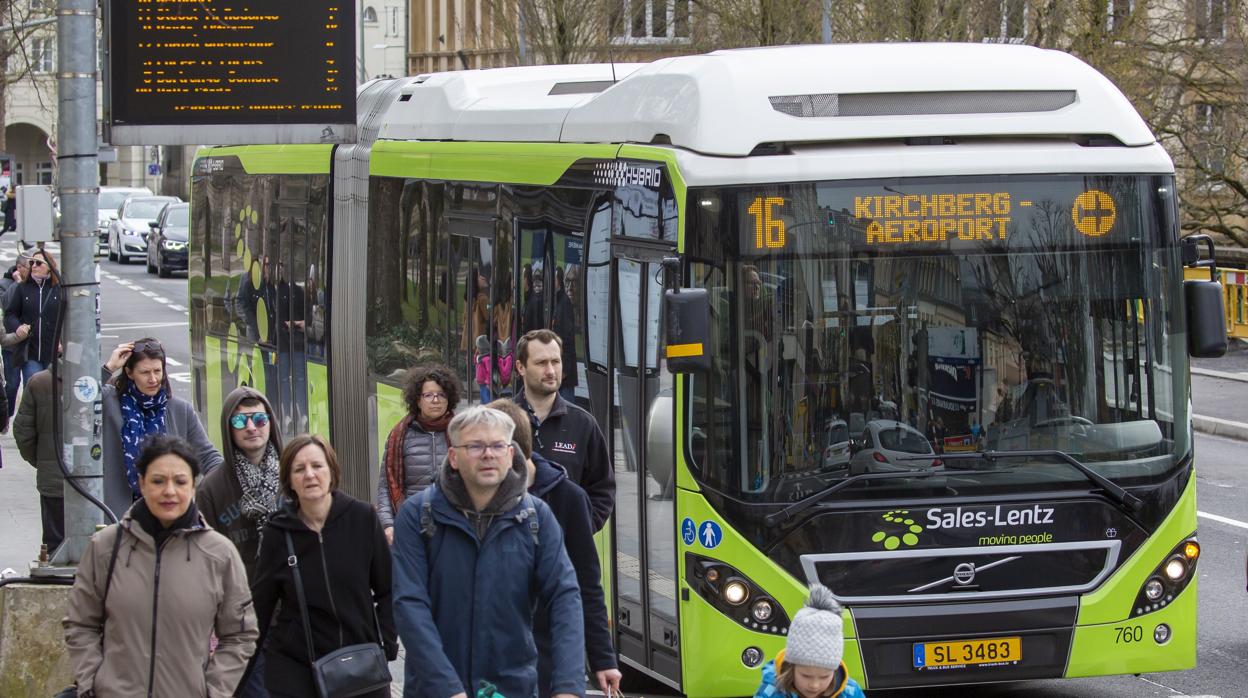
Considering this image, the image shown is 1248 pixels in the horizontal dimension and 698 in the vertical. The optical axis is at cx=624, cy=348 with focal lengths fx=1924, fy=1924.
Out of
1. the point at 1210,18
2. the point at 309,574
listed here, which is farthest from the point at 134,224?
the point at 309,574

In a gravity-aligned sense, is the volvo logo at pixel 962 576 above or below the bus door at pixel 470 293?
below

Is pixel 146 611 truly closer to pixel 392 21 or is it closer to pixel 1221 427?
pixel 1221 427

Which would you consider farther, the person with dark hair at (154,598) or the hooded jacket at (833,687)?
the person with dark hair at (154,598)

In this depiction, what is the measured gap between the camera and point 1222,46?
29.0 m

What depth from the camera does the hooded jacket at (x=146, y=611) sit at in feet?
19.3

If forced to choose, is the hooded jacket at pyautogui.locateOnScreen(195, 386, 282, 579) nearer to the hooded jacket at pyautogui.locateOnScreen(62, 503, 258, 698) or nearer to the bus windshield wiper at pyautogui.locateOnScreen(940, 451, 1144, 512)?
the hooded jacket at pyautogui.locateOnScreen(62, 503, 258, 698)

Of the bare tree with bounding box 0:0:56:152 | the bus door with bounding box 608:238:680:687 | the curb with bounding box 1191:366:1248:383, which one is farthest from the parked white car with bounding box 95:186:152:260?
the bus door with bounding box 608:238:680:687

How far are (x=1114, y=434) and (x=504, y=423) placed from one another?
136 inches

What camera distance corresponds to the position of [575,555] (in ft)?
21.0

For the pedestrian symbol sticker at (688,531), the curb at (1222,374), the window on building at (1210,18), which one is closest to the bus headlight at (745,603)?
the pedestrian symbol sticker at (688,531)

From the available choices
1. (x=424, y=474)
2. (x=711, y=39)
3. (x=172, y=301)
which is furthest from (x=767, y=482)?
(x=172, y=301)

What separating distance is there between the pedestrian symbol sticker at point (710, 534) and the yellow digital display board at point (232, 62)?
289 centimetres

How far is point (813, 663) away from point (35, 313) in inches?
556

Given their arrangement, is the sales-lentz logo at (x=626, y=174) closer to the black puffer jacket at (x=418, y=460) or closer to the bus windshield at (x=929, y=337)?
the bus windshield at (x=929, y=337)
